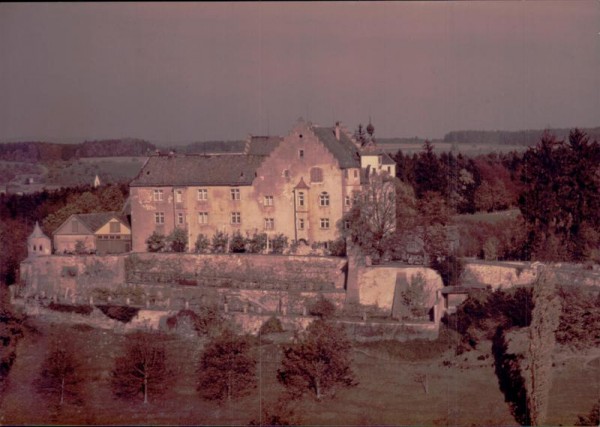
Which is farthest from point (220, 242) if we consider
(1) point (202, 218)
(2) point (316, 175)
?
(2) point (316, 175)

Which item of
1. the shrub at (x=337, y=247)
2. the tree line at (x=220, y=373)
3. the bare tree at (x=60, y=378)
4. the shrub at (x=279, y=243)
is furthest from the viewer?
the shrub at (x=279, y=243)

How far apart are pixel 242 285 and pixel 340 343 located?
245 inches

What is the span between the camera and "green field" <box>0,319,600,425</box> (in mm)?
26062

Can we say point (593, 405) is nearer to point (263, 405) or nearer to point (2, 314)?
point (263, 405)

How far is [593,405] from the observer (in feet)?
85.3

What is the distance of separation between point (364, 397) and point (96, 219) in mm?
15114

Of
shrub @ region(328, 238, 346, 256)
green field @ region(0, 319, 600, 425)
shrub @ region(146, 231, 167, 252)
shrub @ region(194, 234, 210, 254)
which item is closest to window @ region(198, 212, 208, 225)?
shrub @ region(194, 234, 210, 254)

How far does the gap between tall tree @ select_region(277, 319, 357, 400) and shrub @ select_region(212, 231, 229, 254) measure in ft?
27.5

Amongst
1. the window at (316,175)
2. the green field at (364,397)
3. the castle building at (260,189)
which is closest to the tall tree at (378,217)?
the castle building at (260,189)

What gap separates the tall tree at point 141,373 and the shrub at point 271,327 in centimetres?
349

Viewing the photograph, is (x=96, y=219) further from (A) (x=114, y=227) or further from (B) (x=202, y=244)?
(B) (x=202, y=244)

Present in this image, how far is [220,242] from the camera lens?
120 ft

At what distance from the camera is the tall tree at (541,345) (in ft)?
83.8

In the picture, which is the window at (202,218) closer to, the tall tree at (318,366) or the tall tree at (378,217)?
the tall tree at (378,217)
